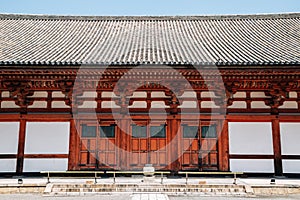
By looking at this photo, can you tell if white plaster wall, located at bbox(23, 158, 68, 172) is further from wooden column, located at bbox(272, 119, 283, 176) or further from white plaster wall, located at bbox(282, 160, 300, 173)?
white plaster wall, located at bbox(282, 160, 300, 173)

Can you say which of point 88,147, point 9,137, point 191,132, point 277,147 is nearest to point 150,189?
point 191,132

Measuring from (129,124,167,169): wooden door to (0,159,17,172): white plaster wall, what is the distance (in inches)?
129

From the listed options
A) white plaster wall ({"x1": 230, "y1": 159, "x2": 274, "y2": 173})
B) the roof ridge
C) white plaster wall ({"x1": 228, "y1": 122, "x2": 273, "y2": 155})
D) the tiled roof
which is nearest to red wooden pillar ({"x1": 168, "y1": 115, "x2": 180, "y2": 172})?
white plaster wall ({"x1": 228, "y1": 122, "x2": 273, "y2": 155})

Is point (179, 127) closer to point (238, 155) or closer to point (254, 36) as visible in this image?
point (238, 155)

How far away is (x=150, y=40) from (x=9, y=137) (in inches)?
235

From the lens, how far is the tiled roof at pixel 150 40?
8.50 m

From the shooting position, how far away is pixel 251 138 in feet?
28.9

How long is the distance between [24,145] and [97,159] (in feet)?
6.86

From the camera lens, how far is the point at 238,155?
8773 millimetres

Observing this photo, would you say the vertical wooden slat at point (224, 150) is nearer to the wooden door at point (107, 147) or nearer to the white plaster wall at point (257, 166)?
the white plaster wall at point (257, 166)

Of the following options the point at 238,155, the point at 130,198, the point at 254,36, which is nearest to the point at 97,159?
the point at 130,198

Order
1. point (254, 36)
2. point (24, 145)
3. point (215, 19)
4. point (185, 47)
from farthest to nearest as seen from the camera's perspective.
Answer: point (215, 19) < point (254, 36) < point (185, 47) < point (24, 145)

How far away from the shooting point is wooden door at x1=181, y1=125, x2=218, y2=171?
8.91m

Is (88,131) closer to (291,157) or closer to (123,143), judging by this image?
(123,143)
